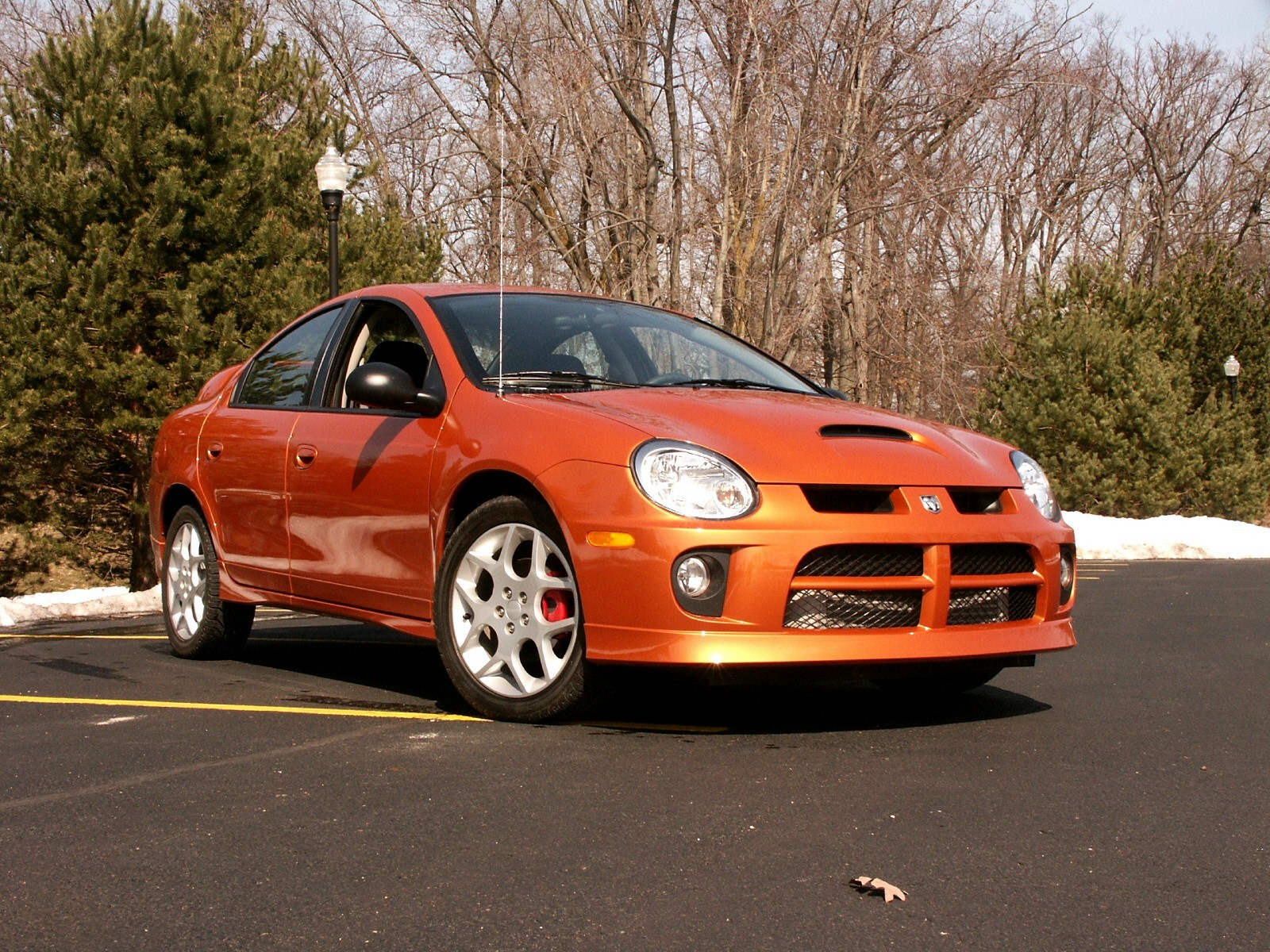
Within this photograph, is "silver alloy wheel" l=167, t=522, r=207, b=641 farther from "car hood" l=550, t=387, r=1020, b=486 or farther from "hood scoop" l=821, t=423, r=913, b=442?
"hood scoop" l=821, t=423, r=913, b=442

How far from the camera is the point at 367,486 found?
227 inches

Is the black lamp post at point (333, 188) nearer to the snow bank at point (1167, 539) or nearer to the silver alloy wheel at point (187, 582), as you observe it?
the snow bank at point (1167, 539)

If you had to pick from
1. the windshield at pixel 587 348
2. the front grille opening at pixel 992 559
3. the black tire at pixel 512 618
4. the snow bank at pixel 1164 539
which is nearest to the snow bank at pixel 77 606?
the windshield at pixel 587 348

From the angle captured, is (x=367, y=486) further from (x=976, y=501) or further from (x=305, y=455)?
(x=976, y=501)

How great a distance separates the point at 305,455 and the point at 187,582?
1407 mm

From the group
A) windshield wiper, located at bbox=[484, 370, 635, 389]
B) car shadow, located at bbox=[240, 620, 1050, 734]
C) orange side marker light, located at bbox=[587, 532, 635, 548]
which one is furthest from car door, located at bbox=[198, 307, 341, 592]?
orange side marker light, located at bbox=[587, 532, 635, 548]

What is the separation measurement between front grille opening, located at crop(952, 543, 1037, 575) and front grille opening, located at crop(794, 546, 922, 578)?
185 millimetres

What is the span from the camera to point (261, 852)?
11.3ft

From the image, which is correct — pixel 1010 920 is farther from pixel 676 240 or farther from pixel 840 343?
pixel 840 343

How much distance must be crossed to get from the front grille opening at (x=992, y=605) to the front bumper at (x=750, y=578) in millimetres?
36

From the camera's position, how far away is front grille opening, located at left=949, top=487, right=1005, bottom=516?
5.00 m

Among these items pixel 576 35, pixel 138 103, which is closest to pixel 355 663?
pixel 138 103

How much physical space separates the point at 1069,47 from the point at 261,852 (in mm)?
23849

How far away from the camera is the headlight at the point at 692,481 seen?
15.2 ft
